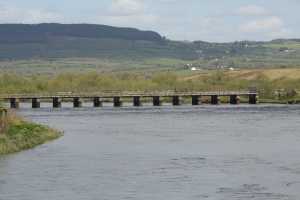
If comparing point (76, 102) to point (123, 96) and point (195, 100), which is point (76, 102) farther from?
point (195, 100)

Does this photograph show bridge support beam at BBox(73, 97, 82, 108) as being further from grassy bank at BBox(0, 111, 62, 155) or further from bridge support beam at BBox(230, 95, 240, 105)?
grassy bank at BBox(0, 111, 62, 155)

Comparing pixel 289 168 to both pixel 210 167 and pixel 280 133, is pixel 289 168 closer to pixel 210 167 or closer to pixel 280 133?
pixel 210 167

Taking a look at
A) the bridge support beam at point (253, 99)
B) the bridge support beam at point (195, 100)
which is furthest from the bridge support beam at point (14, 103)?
the bridge support beam at point (253, 99)

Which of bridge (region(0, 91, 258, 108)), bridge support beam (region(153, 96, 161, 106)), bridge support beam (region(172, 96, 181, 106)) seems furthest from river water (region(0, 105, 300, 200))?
bridge support beam (region(172, 96, 181, 106))

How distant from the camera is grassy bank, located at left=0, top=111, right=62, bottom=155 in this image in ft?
242

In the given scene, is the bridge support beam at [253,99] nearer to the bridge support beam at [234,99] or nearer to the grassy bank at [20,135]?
the bridge support beam at [234,99]

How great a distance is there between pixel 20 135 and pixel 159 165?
19330 mm

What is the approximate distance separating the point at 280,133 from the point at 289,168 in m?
32.1

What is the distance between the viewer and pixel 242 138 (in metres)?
89.7

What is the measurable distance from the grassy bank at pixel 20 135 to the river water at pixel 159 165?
1.42 metres

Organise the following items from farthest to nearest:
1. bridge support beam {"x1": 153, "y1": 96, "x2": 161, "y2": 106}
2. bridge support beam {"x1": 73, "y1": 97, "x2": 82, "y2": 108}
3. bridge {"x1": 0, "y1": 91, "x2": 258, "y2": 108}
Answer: bridge support beam {"x1": 153, "y1": 96, "x2": 161, "y2": 106} → bridge support beam {"x1": 73, "y1": 97, "x2": 82, "y2": 108} → bridge {"x1": 0, "y1": 91, "x2": 258, "y2": 108}

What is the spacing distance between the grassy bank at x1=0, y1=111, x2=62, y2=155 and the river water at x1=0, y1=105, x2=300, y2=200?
1.42 m

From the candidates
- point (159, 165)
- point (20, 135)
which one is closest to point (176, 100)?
point (20, 135)

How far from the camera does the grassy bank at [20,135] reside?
73738 mm
